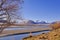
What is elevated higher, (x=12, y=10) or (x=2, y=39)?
(x=12, y=10)

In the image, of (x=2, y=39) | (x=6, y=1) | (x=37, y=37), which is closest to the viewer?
(x=37, y=37)

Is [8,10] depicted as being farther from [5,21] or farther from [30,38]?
[30,38]

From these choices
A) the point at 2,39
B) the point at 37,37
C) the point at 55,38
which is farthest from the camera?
the point at 2,39

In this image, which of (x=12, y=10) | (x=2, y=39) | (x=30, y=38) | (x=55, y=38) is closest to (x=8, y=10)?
(x=12, y=10)

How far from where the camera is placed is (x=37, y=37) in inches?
151

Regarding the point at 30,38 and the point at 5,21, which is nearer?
the point at 30,38

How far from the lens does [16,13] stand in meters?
7.33

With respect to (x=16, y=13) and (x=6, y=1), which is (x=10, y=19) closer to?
(x=16, y=13)

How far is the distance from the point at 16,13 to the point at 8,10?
405mm

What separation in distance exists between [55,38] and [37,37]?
1.71 ft

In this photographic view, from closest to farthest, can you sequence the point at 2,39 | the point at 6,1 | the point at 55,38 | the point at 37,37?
the point at 55,38
the point at 37,37
the point at 6,1
the point at 2,39

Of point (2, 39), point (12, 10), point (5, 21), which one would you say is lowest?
point (2, 39)

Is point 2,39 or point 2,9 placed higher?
point 2,9

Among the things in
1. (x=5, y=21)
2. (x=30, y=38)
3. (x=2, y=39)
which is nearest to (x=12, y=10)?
(x=5, y=21)
